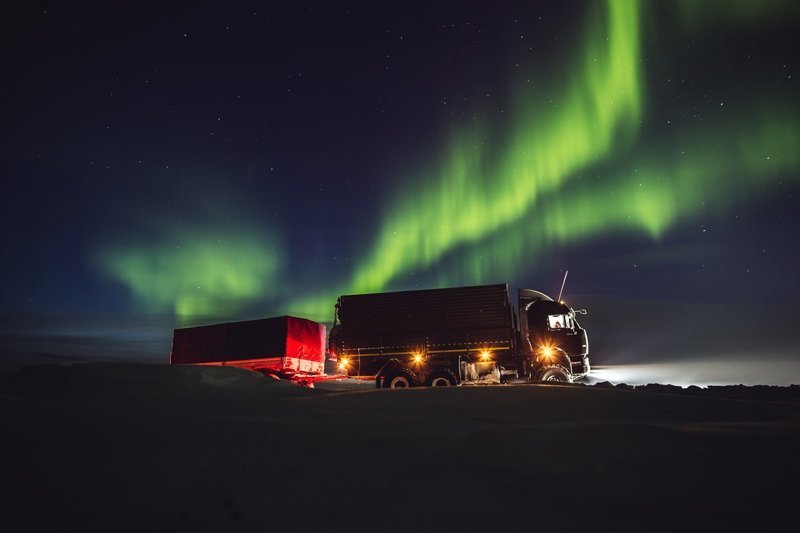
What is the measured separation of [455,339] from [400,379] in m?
2.49

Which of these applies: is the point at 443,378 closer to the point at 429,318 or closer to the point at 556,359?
the point at 429,318

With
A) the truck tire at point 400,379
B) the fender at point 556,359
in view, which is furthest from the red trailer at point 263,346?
the fender at point 556,359

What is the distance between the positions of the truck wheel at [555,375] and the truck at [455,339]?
0.04 metres

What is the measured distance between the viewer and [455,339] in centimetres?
1644

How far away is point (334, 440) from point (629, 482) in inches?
105

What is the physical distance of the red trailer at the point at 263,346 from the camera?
1856 centimetres

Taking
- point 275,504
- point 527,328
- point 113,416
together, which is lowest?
point 275,504

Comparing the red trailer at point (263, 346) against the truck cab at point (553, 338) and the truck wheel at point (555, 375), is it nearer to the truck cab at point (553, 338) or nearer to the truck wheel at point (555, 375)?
the truck cab at point (553, 338)

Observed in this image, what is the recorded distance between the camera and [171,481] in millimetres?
3273

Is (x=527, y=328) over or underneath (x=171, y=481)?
over

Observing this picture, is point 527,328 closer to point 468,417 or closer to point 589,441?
point 468,417

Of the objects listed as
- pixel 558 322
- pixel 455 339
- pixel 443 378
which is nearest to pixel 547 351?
pixel 558 322

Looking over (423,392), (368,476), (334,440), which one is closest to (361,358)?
(423,392)

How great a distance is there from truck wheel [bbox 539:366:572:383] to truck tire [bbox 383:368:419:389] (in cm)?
457
